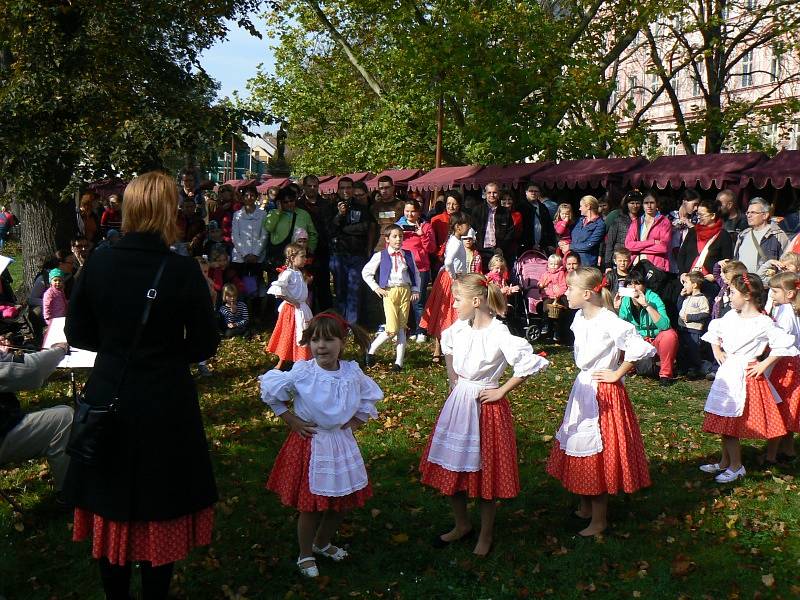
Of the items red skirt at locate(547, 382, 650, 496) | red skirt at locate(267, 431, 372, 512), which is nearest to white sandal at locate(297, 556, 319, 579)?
red skirt at locate(267, 431, 372, 512)

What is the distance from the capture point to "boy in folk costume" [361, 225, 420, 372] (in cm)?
950

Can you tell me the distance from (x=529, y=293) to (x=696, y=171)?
9.95ft

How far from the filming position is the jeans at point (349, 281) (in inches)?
476

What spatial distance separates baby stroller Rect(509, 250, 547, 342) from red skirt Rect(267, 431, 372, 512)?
7.26 meters

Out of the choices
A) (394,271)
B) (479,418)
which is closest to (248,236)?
(394,271)

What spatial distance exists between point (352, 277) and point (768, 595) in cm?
843

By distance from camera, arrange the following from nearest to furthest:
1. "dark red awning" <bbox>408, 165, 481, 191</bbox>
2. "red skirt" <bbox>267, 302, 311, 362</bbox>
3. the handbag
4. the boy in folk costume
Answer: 1. the handbag
2. "red skirt" <bbox>267, 302, 311, 362</bbox>
3. the boy in folk costume
4. "dark red awning" <bbox>408, 165, 481, 191</bbox>

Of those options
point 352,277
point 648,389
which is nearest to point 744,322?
point 648,389

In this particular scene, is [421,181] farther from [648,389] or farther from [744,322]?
[744,322]

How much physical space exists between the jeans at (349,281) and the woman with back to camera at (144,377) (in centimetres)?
847

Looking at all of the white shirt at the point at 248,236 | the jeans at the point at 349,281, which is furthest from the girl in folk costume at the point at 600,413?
the white shirt at the point at 248,236

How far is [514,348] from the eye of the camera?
483 cm

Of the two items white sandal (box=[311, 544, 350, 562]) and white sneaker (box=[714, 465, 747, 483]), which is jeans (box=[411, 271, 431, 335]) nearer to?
white sneaker (box=[714, 465, 747, 483])

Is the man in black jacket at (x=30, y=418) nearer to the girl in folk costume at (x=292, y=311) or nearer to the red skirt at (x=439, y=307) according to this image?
the girl in folk costume at (x=292, y=311)
